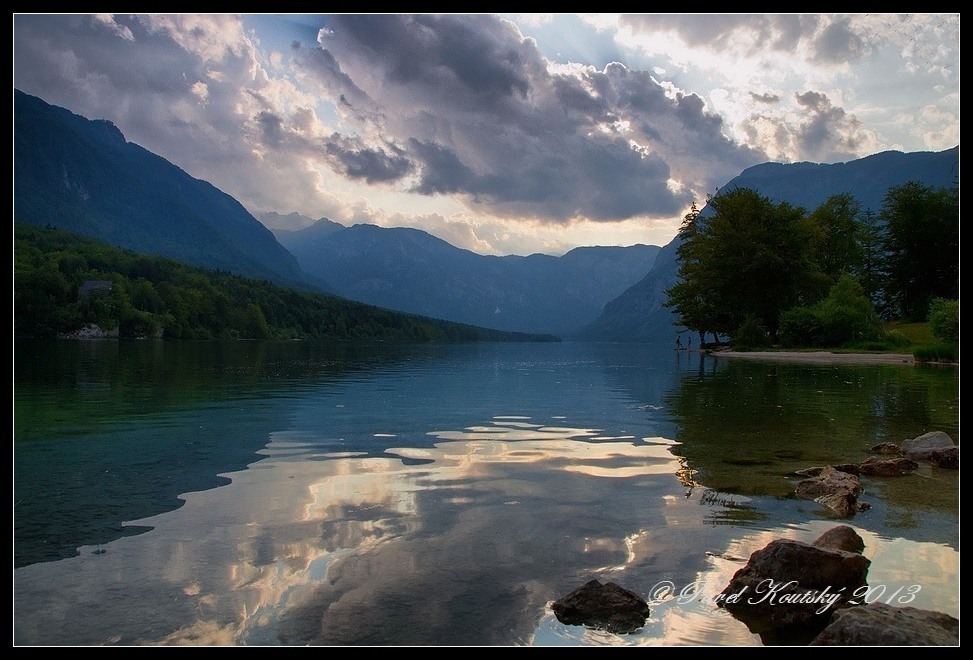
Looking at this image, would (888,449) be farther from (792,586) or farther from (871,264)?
(871,264)

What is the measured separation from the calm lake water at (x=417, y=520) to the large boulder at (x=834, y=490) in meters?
0.34

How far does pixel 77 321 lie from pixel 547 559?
181427 millimetres

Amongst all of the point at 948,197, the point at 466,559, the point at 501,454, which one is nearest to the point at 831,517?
the point at 466,559

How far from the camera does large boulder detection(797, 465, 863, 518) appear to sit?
1273cm

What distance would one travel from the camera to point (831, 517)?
40.3 ft

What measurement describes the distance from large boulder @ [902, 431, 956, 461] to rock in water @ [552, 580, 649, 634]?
Result: 13.7 m

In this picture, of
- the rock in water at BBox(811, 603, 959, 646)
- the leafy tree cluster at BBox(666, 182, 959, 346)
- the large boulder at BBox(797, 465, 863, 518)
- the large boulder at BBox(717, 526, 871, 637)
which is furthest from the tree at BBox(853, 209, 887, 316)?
the rock in water at BBox(811, 603, 959, 646)

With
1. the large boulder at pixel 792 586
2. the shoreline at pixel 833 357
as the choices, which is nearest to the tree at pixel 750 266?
the shoreline at pixel 833 357

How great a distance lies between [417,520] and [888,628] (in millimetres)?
7782

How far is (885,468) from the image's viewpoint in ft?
52.7

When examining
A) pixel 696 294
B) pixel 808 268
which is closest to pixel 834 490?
pixel 808 268

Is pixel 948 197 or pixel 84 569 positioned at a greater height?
pixel 948 197

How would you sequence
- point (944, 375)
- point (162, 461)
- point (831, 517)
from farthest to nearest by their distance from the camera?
1. point (944, 375)
2. point (162, 461)
3. point (831, 517)

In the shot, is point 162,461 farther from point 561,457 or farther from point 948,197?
point 948,197
